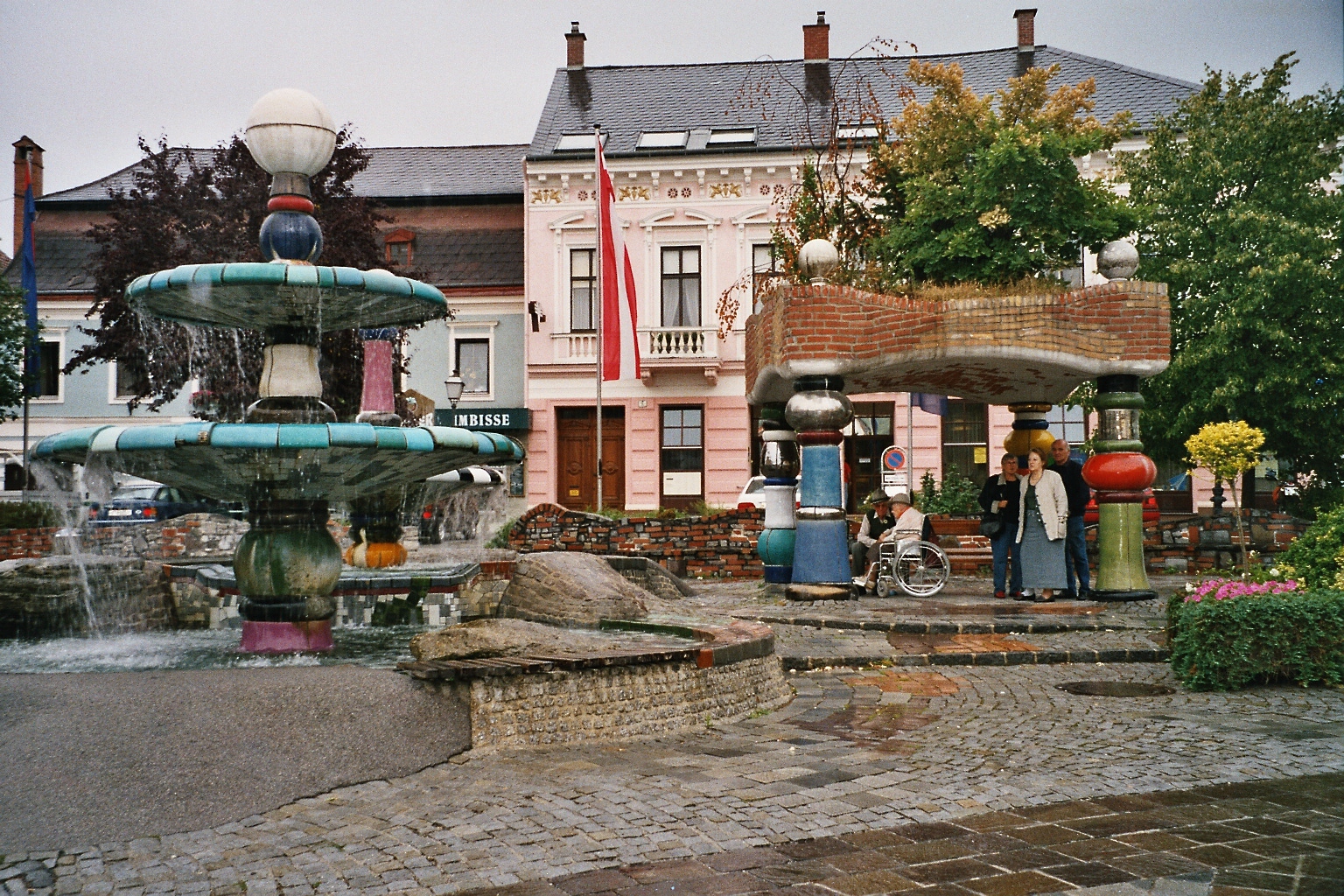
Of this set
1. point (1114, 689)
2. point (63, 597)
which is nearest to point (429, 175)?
point (63, 597)

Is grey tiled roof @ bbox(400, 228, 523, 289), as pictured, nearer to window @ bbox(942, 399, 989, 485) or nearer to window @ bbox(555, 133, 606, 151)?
window @ bbox(555, 133, 606, 151)

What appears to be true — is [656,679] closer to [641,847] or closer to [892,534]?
[641,847]

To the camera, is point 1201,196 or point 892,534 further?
point 1201,196

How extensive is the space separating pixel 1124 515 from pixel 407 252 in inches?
951

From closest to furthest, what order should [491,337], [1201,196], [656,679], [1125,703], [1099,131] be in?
[656,679], [1125,703], [1099,131], [1201,196], [491,337]

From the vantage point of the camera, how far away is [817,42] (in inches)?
1330

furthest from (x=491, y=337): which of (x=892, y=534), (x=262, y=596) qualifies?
(x=262, y=596)

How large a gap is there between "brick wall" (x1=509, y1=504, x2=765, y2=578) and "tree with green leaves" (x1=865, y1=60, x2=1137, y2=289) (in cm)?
473

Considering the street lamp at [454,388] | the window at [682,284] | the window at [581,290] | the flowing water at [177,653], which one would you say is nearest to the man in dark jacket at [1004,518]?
the flowing water at [177,653]

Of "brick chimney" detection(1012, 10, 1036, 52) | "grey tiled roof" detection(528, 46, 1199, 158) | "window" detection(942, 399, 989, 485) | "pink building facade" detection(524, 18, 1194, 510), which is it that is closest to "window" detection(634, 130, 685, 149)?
"pink building facade" detection(524, 18, 1194, 510)

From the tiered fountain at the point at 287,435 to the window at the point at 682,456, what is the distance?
860 inches

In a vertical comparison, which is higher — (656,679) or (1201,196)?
(1201,196)

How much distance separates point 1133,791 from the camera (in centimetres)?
491

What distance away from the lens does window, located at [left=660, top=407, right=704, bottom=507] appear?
30625 mm
